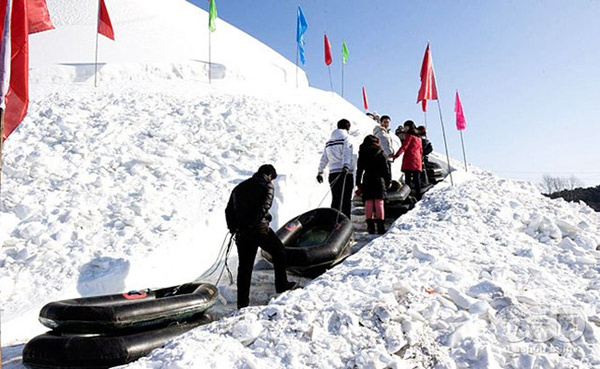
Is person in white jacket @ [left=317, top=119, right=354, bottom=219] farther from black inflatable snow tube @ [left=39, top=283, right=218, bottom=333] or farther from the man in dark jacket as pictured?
black inflatable snow tube @ [left=39, top=283, right=218, bottom=333]

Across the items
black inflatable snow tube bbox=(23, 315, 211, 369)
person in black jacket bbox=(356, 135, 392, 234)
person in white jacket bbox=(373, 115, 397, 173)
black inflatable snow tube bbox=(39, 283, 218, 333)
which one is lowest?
black inflatable snow tube bbox=(23, 315, 211, 369)

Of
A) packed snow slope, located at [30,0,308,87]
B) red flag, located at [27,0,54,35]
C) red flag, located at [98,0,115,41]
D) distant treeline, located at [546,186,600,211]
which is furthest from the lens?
distant treeline, located at [546,186,600,211]

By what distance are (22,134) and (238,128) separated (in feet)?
16.0

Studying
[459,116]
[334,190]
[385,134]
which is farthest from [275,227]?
[459,116]

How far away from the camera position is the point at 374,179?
6738 mm

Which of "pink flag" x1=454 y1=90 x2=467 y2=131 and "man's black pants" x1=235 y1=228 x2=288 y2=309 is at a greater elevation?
"pink flag" x1=454 y1=90 x2=467 y2=131

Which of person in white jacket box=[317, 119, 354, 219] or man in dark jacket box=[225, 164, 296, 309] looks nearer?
man in dark jacket box=[225, 164, 296, 309]

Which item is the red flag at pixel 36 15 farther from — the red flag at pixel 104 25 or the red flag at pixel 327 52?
the red flag at pixel 327 52

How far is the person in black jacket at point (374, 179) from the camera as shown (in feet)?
22.0

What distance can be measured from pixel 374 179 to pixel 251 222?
9.01 feet

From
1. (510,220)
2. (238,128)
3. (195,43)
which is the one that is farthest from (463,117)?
(195,43)

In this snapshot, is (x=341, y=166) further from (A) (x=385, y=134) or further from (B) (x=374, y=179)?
(A) (x=385, y=134)

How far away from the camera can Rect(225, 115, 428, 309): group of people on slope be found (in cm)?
463

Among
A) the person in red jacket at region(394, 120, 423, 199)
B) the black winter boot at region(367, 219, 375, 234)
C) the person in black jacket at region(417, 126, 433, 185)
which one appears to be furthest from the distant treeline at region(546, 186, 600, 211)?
the black winter boot at region(367, 219, 375, 234)
